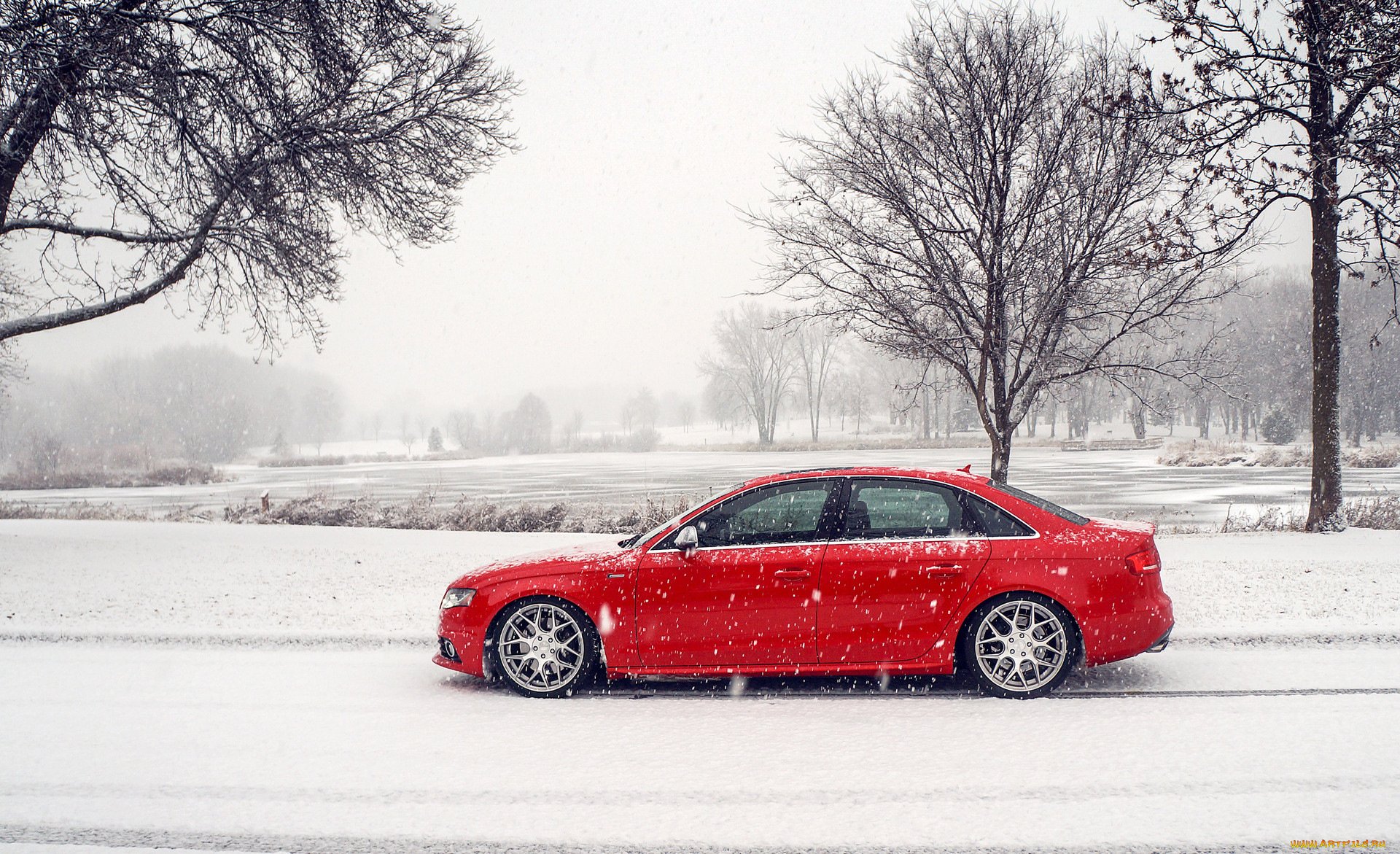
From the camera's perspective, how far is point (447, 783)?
4113mm

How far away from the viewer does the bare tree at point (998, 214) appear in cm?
1209

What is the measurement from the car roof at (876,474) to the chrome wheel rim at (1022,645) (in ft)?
3.00

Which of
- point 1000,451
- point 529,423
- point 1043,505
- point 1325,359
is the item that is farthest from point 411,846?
point 529,423

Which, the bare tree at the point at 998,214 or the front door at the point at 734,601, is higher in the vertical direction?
the bare tree at the point at 998,214

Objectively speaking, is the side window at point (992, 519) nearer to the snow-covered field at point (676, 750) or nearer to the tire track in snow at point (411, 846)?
the snow-covered field at point (676, 750)

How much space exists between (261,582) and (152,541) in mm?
3870

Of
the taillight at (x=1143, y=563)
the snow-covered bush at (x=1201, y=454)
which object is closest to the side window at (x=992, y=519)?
the taillight at (x=1143, y=563)

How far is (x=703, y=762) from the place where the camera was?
4316mm

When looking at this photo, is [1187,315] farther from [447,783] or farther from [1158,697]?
[447,783]

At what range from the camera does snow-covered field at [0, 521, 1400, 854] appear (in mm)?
3527

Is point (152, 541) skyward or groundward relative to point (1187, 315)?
groundward

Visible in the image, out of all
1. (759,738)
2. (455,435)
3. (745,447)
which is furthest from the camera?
(455,435)

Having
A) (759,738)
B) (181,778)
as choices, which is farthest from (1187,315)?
(181,778)

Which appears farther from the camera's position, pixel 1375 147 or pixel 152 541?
pixel 152 541
